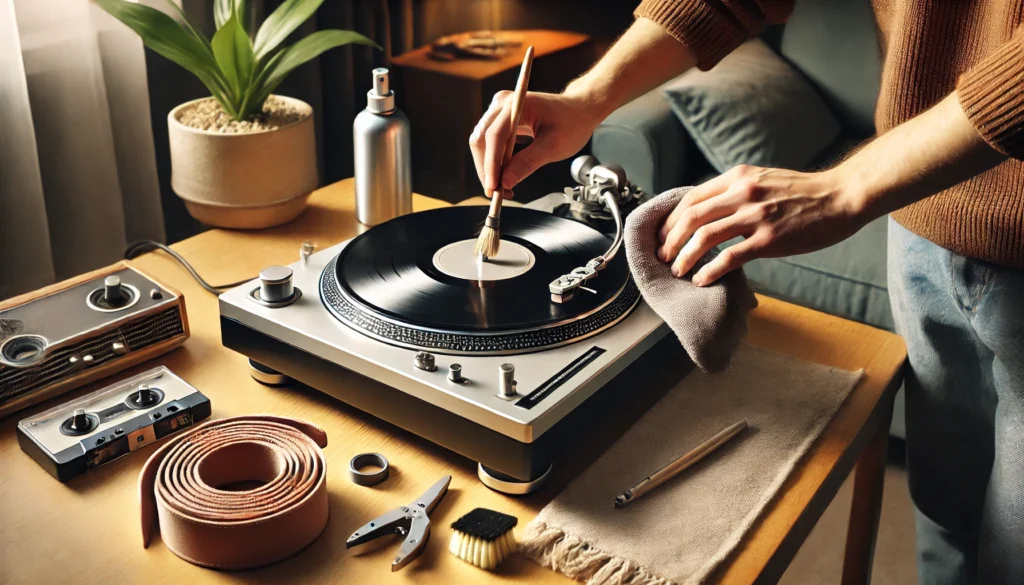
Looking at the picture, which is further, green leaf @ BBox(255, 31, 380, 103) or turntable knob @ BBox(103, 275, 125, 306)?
green leaf @ BBox(255, 31, 380, 103)

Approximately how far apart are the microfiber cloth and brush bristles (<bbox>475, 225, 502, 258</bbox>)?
0.18 meters

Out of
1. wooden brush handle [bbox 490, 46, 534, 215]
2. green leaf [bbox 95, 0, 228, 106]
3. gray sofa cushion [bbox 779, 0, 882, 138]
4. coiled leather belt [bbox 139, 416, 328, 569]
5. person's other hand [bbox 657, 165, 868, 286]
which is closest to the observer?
coiled leather belt [bbox 139, 416, 328, 569]

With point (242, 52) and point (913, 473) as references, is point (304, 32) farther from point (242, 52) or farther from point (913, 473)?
point (913, 473)

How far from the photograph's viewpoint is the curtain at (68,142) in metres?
1.79

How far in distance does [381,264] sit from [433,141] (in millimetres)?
1705

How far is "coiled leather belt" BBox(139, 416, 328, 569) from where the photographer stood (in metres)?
0.77

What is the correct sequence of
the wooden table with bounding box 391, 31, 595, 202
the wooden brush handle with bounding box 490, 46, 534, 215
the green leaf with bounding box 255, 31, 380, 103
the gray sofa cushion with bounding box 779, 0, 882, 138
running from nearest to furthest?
the wooden brush handle with bounding box 490, 46, 534, 215, the green leaf with bounding box 255, 31, 380, 103, the gray sofa cushion with bounding box 779, 0, 882, 138, the wooden table with bounding box 391, 31, 595, 202

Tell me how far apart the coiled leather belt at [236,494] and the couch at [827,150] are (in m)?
1.23

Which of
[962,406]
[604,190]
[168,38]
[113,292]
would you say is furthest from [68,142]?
[962,406]

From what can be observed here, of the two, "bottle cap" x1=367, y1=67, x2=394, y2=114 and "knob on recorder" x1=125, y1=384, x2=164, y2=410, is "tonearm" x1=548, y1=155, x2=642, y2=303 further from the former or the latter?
"knob on recorder" x1=125, y1=384, x2=164, y2=410

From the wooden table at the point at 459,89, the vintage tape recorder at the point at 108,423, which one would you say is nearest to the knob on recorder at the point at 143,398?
the vintage tape recorder at the point at 108,423

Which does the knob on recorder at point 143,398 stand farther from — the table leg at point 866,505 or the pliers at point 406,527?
the table leg at point 866,505

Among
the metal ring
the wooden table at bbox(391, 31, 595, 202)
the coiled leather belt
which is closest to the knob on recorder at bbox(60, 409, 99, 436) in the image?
the coiled leather belt

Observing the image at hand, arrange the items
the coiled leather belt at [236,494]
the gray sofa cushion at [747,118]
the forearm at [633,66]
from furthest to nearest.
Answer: the gray sofa cushion at [747,118], the forearm at [633,66], the coiled leather belt at [236,494]
